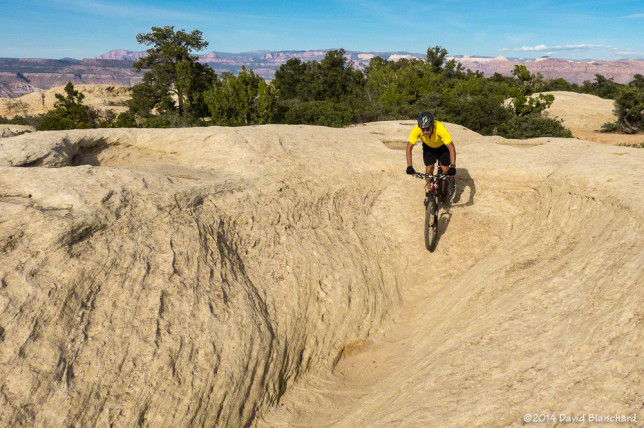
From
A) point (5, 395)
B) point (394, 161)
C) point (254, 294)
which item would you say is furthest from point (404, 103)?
point (5, 395)

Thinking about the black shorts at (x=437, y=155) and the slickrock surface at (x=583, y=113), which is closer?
the black shorts at (x=437, y=155)

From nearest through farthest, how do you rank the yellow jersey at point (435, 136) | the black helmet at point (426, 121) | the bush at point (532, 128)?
the black helmet at point (426, 121), the yellow jersey at point (435, 136), the bush at point (532, 128)

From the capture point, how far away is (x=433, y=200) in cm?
973

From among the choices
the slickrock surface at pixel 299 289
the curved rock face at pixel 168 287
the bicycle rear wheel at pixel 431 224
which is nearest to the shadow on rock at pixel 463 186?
the slickrock surface at pixel 299 289

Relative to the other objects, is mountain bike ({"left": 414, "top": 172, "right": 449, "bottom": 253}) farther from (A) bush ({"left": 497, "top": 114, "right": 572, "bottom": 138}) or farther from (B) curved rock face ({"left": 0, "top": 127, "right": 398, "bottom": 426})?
(A) bush ({"left": 497, "top": 114, "right": 572, "bottom": 138})

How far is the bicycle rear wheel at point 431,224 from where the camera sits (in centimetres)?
966

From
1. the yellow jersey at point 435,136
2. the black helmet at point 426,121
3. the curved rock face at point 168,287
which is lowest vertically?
the curved rock face at point 168,287

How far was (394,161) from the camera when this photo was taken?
41.6ft

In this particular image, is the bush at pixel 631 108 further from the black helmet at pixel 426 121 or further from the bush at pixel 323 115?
the black helmet at pixel 426 121

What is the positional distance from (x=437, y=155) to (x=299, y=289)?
16.9 ft

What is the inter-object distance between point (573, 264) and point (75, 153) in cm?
1251

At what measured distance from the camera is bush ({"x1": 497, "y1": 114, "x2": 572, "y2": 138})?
28.8m

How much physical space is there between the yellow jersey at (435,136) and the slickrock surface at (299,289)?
2.54 meters

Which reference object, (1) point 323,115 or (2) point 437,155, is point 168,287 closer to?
(2) point 437,155
